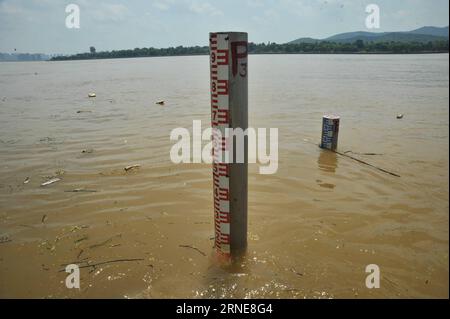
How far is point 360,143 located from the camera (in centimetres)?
866

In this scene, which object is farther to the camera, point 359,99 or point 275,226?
point 359,99

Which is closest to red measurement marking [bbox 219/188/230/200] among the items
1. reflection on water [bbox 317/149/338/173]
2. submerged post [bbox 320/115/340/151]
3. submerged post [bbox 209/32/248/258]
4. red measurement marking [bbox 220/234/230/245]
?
submerged post [bbox 209/32/248/258]

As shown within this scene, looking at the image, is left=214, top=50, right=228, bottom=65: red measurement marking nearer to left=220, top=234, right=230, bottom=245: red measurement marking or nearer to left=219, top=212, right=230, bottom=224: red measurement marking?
left=219, top=212, right=230, bottom=224: red measurement marking

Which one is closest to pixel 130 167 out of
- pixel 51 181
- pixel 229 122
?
pixel 51 181

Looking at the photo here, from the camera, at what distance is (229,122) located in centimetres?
315

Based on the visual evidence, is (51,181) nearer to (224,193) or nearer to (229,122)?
(224,193)

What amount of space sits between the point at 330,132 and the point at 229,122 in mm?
5299

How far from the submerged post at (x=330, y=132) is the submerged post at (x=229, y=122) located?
496 centimetres

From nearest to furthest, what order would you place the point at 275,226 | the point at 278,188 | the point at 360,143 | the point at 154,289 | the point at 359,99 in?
the point at 154,289, the point at 275,226, the point at 278,188, the point at 360,143, the point at 359,99

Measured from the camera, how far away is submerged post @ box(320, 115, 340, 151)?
7.69 m

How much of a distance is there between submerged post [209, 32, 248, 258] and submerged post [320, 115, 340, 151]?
4957 mm
